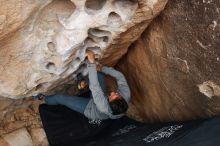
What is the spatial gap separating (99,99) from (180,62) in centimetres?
63

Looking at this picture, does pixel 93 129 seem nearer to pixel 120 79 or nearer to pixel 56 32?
pixel 120 79

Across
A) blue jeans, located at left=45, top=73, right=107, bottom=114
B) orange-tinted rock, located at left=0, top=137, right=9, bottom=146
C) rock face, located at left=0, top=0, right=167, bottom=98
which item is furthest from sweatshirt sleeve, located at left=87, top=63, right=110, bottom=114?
orange-tinted rock, located at left=0, top=137, right=9, bottom=146

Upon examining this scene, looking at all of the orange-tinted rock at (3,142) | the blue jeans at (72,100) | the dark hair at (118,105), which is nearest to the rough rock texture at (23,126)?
the orange-tinted rock at (3,142)

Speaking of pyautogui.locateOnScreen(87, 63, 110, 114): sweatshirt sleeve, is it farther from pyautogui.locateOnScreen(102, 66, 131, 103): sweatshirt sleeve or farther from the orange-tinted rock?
the orange-tinted rock

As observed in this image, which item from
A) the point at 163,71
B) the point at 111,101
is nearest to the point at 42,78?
the point at 111,101

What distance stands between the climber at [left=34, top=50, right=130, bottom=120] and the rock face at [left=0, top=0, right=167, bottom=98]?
0.55ft

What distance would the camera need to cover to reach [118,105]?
2859mm

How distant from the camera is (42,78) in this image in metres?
2.96

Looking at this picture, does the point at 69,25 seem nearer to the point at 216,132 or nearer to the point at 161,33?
the point at 161,33

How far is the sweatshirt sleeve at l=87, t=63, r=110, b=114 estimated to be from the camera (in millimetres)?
2859

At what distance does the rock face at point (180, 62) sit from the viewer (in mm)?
2539

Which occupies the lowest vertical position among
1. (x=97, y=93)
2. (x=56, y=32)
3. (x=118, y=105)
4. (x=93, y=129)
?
(x=93, y=129)

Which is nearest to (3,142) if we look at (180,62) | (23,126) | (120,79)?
(23,126)

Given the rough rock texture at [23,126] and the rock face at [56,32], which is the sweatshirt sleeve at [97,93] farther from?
the rough rock texture at [23,126]
